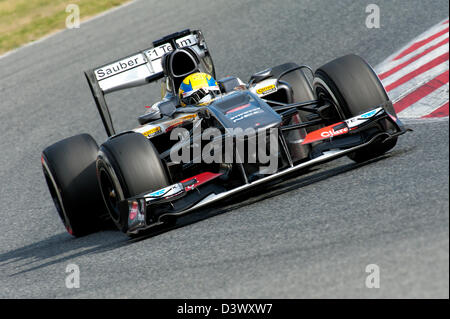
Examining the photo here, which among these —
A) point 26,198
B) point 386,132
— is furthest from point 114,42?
point 386,132

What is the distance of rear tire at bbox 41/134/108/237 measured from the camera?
270 inches

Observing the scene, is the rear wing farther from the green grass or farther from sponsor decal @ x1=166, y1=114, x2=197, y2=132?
the green grass

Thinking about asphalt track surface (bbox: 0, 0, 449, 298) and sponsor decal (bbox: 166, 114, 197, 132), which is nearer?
asphalt track surface (bbox: 0, 0, 449, 298)

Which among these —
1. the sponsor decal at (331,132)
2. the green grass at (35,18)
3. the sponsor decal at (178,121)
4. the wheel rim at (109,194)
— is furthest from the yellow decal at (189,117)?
the green grass at (35,18)

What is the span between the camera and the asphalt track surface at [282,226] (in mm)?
3943

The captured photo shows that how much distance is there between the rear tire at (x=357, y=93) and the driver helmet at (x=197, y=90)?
1.36 meters

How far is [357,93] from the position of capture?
611 cm

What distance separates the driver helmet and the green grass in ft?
31.9

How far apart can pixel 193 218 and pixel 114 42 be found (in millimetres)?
8934

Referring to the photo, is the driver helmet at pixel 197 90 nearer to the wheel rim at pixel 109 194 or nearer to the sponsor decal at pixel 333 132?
the wheel rim at pixel 109 194

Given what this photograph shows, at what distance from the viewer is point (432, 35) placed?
9.90 metres

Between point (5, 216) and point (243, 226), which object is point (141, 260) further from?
point (5, 216)

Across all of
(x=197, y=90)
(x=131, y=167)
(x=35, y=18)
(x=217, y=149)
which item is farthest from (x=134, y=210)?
(x=35, y=18)

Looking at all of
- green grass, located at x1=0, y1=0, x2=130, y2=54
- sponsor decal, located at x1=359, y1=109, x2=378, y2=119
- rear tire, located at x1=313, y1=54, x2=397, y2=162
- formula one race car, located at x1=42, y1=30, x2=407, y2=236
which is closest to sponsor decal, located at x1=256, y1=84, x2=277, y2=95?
formula one race car, located at x1=42, y1=30, x2=407, y2=236
